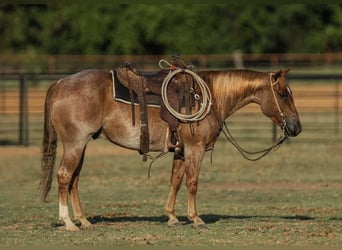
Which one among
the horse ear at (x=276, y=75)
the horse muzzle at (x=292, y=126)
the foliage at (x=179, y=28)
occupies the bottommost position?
the horse muzzle at (x=292, y=126)

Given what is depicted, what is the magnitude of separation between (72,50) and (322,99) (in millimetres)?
16293

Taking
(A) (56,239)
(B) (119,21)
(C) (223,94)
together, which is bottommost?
(A) (56,239)

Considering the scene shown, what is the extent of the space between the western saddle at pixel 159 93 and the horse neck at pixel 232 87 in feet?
1.05

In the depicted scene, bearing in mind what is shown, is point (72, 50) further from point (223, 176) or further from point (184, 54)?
point (223, 176)

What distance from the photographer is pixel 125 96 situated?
399 inches

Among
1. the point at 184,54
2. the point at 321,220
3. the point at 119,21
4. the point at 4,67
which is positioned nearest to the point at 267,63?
the point at 184,54

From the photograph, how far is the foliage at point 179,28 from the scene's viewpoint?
44.9 m

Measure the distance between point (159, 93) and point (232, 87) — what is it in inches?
35.1

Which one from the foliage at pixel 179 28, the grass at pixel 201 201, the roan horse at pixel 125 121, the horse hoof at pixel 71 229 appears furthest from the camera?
the foliage at pixel 179 28

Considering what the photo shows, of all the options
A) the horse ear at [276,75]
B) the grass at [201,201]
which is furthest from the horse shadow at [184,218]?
the horse ear at [276,75]

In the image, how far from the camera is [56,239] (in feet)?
30.2

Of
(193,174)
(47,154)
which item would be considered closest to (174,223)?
(193,174)

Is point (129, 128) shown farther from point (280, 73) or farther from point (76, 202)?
point (280, 73)

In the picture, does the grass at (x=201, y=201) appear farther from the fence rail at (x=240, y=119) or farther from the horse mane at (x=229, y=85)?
the fence rail at (x=240, y=119)
